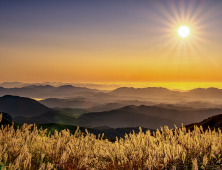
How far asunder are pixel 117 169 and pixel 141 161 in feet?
1.99

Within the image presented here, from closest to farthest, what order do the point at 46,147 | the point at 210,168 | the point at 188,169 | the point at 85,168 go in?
the point at 210,168
the point at 188,169
the point at 85,168
the point at 46,147

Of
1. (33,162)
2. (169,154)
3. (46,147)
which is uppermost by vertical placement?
(169,154)

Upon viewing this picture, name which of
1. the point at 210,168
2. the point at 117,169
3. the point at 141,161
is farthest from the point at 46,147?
the point at 210,168

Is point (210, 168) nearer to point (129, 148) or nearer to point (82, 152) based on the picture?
point (129, 148)

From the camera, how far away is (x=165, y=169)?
3.14m

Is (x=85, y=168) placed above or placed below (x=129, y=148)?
below

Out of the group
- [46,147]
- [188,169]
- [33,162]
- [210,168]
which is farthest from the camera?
[46,147]

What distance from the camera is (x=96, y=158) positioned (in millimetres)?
4191

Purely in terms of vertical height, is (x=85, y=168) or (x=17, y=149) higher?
(x=17, y=149)

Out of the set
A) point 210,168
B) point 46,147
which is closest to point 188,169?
point 210,168

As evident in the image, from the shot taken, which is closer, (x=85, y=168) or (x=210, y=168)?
(x=210, y=168)

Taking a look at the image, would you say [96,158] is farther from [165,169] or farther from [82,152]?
[165,169]

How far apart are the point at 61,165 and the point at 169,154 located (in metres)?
2.35

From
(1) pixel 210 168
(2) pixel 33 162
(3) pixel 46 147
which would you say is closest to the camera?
(1) pixel 210 168
